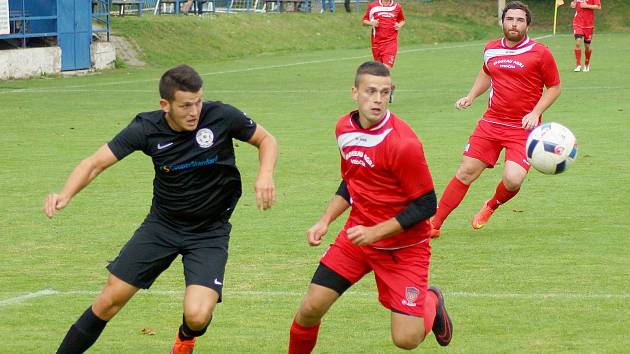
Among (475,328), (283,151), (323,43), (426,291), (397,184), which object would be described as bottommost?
(323,43)

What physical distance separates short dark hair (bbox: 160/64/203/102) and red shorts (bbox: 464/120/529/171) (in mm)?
4493

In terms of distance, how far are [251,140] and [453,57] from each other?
3069 cm

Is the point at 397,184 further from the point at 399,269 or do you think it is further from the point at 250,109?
the point at 250,109

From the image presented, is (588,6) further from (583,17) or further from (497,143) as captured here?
(497,143)

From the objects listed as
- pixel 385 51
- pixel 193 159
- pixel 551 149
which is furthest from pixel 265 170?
pixel 385 51

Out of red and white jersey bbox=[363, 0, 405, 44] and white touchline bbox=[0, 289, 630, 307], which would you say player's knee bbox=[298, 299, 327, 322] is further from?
red and white jersey bbox=[363, 0, 405, 44]

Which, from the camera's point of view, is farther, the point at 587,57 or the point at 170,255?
the point at 587,57

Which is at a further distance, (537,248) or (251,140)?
(537,248)

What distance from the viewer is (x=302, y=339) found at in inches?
272

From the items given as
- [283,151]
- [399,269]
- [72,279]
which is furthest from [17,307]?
[283,151]

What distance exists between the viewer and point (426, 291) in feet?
22.8

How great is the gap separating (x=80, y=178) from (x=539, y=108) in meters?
4.91

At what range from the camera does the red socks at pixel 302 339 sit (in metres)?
6.89

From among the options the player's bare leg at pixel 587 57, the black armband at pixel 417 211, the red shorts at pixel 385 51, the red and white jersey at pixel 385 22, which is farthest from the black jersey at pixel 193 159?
the player's bare leg at pixel 587 57
